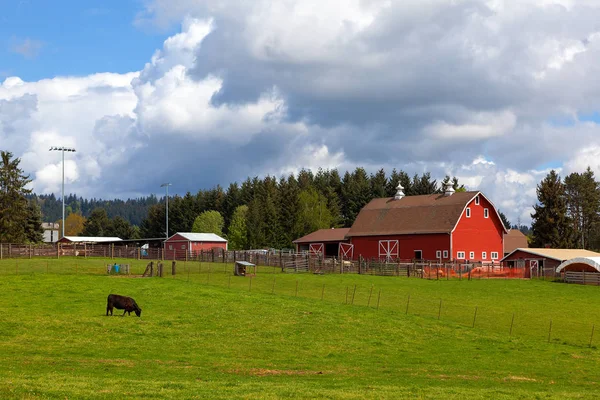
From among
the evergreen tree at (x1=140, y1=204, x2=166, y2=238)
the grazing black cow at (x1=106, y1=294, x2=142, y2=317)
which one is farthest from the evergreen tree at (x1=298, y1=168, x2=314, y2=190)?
the grazing black cow at (x1=106, y1=294, x2=142, y2=317)

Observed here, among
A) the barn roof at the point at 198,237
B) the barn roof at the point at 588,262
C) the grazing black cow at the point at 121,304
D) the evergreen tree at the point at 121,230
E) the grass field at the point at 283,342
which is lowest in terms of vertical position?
the grass field at the point at 283,342

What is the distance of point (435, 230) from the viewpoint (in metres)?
78.6

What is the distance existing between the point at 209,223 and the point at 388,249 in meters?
69.1

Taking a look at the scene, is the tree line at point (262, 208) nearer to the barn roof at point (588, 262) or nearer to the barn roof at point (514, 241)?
the barn roof at point (514, 241)

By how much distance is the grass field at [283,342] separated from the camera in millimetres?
19781

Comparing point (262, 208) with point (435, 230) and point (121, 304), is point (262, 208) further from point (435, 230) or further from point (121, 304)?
point (121, 304)

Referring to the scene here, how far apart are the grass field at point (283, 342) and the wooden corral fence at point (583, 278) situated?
11665mm

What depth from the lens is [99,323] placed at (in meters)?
32.2

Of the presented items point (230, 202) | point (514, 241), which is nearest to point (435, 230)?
point (514, 241)

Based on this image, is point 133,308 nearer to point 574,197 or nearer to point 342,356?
point 342,356

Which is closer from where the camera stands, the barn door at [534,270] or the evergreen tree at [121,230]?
the barn door at [534,270]

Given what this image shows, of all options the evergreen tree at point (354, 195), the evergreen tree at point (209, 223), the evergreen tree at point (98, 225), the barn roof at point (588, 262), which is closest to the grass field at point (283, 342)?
the barn roof at point (588, 262)

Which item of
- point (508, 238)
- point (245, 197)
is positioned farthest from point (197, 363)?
point (245, 197)

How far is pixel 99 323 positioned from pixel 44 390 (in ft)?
53.8
